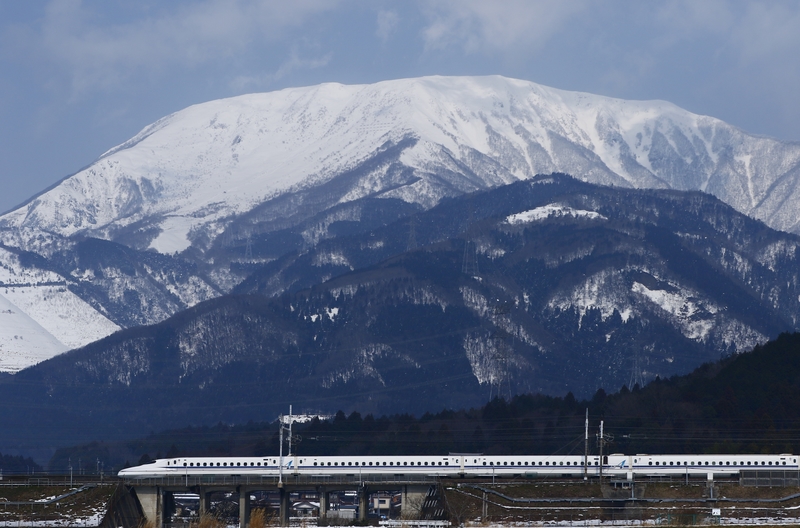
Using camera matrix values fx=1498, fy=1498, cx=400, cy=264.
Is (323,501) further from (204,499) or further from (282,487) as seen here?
(204,499)

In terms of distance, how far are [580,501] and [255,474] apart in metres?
47.5

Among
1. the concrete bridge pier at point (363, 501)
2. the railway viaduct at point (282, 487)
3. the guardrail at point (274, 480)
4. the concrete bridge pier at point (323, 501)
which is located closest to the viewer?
the concrete bridge pier at point (363, 501)

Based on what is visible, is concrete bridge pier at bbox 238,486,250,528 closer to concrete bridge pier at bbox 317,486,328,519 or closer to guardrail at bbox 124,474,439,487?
guardrail at bbox 124,474,439,487

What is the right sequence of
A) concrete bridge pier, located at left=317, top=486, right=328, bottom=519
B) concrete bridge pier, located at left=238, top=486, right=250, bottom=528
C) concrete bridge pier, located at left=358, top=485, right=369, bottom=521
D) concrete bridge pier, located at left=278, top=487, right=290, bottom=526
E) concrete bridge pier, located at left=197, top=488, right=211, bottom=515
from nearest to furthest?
concrete bridge pier, located at left=358, top=485, right=369, bottom=521 → concrete bridge pier, located at left=238, top=486, right=250, bottom=528 → concrete bridge pier, located at left=278, top=487, right=290, bottom=526 → concrete bridge pier, located at left=197, top=488, right=211, bottom=515 → concrete bridge pier, located at left=317, top=486, right=328, bottom=519

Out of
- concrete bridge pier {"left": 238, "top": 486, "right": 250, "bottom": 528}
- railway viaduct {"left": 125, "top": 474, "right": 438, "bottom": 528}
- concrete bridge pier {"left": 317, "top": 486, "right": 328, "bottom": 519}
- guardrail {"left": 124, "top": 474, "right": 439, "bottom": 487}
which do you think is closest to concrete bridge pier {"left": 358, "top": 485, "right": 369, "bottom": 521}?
railway viaduct {"left": 125, "top": 474, "right": 438, "bottom": 528}

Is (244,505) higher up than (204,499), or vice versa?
(204,499)

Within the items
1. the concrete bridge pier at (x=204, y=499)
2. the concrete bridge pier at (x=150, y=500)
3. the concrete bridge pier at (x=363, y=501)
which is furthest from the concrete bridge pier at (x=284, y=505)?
the concrete bridge pier at (x=150, y=500)

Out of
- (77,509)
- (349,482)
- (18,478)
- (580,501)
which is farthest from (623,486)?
(18,478)

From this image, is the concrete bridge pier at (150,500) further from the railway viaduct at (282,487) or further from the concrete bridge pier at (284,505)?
the concrete bridge pier at (284,505)

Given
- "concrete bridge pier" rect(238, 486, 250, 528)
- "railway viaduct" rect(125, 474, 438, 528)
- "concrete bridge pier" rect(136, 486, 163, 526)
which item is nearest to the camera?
"concrete bridge pier" rect(238, 486, 250, 528)

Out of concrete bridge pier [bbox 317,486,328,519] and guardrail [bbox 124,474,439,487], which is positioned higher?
guardrail [bbox 124,474,439,487]

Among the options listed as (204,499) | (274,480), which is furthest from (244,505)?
(204,499)

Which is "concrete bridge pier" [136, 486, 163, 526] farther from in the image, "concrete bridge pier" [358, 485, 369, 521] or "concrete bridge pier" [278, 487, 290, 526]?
"concrete bridge pier" [358, 485, 369, 521]

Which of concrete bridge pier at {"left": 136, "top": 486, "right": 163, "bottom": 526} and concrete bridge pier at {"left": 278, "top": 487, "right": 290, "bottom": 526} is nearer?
concrete bridge pier at {"left": 278, "top": 487, "right": 290, "bottom": 526}
